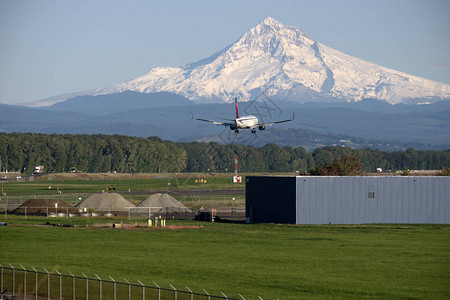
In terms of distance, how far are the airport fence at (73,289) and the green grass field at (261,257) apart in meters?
9.31

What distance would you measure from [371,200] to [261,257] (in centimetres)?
3920

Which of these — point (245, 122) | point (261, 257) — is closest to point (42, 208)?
point (245, 122)

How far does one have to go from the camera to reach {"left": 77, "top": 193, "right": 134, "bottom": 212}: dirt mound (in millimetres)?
129125

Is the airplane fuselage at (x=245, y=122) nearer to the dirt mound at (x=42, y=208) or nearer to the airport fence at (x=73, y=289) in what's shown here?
the dirt mound at (x=42, y=208)

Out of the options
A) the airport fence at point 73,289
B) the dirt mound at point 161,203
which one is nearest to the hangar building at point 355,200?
the dirt mound at point 161,203

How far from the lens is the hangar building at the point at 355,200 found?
342 feet

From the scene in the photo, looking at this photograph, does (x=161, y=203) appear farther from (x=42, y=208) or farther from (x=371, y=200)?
(x=371, y=200)

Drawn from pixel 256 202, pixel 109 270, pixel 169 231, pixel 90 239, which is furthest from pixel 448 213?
pixel 109 270

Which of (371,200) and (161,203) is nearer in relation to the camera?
(371,200)

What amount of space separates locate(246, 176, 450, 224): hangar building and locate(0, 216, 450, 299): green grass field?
3.41m

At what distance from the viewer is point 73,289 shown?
1599 inches

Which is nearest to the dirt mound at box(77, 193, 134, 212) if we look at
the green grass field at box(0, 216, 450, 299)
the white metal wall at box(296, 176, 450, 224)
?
the green grass field at box(0, 216, 450, 299)

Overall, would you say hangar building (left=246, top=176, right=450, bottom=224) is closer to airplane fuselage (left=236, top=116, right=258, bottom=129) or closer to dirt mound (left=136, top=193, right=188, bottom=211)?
airplane fuselage (left=236, top=116, right=258, bottom=129)

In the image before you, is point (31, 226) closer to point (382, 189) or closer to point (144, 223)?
point (144, 223)
